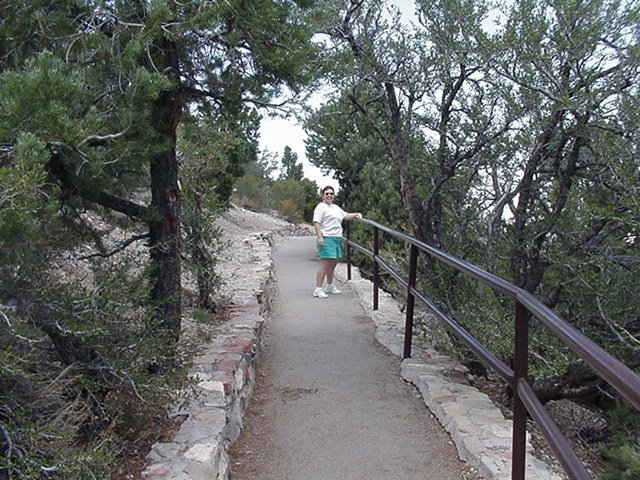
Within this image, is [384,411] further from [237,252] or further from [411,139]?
[237,252]

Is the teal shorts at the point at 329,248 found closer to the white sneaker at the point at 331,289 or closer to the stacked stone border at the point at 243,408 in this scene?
the white sneaker at the point at 331,289

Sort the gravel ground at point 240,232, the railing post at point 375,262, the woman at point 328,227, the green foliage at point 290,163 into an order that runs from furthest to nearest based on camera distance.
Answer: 1. the green foliage at point 290,163
2. the gravel ground at point 240,232
3. the woman at point 328,227
4. the railing post at point 375,262

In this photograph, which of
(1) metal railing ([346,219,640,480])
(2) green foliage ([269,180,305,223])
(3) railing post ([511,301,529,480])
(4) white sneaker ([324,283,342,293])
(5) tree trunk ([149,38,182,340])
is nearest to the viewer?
(1) metal railing ([346,219,640,480])

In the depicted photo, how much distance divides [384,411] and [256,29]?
7.88 ft

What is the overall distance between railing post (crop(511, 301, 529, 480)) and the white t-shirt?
193 inches

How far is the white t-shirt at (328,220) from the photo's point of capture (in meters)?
7.14

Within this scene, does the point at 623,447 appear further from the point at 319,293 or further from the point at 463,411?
the point at 319,293

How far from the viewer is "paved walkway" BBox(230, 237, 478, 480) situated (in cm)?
304

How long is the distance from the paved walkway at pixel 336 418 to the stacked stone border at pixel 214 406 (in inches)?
6.2

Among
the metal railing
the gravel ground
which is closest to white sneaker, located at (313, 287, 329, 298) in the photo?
the gravel ground

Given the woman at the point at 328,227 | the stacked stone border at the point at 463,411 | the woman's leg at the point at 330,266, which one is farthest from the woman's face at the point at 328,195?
the stacked stone border at the point at 463,411

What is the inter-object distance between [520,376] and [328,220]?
199 inches

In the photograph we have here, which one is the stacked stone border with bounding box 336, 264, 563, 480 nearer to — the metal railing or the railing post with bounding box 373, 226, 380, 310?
the metal railing

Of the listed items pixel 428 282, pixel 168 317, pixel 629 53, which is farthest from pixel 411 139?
pixel 168 317
